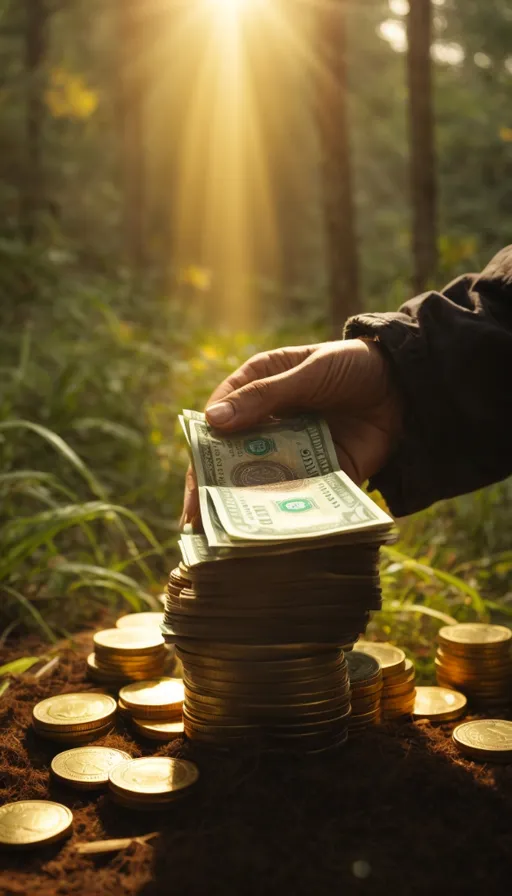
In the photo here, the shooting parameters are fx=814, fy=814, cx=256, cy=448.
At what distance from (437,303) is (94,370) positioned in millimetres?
2599

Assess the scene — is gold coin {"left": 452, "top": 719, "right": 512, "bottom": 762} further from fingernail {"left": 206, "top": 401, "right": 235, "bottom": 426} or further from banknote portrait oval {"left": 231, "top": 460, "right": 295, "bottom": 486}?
fingernail {"left": 206, "top": 401, "right": 235, "bottom": 426}

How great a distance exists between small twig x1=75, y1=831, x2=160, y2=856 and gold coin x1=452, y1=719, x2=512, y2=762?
73 centimetres


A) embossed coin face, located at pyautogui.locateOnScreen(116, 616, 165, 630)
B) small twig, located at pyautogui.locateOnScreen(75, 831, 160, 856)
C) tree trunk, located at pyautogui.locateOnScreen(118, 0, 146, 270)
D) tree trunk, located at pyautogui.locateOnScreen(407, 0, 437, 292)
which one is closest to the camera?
small twig, located at pyautogui.locateOnScreen(75, 831, 160, 856)

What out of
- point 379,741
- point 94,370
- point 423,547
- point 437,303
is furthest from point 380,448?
point 94,370

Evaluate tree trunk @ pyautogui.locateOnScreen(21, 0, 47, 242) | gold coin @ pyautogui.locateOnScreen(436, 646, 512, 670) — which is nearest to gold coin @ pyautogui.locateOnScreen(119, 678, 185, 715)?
gold coin @ pyautogui.locateOnScreen(436, 646, 512, 670)

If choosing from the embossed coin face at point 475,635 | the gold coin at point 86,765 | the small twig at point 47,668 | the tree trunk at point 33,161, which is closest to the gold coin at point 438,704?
the embossed coin face at point 475,635

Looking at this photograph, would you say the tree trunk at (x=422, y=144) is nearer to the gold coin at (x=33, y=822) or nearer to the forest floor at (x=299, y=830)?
the forest floor at (x=299, y=830)

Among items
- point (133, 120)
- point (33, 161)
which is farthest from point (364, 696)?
point (133, 120)

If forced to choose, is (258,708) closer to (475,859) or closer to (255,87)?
(475,859)

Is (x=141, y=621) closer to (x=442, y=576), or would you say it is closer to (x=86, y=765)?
(x=86, y=765)

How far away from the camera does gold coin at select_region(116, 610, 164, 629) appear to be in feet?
8.00

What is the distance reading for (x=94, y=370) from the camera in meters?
4.43

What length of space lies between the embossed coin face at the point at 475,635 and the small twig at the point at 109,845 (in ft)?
3.41

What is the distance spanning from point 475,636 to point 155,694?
89 centimetres
